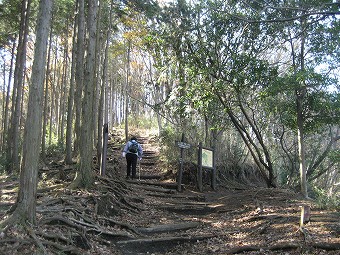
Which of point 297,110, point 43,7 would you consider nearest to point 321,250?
point 43,7

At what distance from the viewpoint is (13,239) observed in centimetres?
512

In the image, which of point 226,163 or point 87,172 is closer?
point 87,172

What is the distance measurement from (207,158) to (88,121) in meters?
6.28

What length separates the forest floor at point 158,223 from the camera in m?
5.93

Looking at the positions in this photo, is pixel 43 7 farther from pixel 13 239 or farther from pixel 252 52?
pixel 252 52

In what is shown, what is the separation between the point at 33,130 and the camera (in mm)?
5730

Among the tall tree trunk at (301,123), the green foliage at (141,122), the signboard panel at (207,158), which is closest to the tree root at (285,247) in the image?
the tall tree trunk at (301,123)

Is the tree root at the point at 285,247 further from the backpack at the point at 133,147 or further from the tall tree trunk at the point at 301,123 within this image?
the backpack at the point at 133,147

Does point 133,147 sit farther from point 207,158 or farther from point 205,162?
point 207,158

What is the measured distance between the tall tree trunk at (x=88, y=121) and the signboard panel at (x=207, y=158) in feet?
18.9

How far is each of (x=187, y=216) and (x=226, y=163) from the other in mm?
7437

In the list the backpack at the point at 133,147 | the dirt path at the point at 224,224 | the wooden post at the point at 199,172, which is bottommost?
the dirt path at the point at 224,224

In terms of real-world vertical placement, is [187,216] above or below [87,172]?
below

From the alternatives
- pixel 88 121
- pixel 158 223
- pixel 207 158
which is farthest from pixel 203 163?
pixel 88 121
